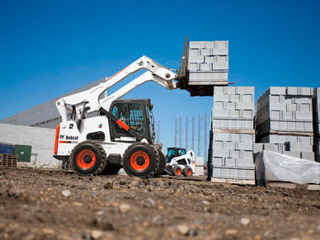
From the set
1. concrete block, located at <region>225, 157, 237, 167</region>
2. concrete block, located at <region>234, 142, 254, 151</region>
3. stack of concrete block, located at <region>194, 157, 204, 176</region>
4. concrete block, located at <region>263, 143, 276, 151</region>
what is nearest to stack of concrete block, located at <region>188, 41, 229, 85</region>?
concrete block, located at <region>234, 142, 254, 151</region>

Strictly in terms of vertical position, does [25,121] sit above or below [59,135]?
above

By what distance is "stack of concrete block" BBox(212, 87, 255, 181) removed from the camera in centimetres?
906

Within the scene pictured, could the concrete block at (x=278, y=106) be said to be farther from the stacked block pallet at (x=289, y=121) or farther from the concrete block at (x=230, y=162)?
the concrete block at (x=230, y=162)

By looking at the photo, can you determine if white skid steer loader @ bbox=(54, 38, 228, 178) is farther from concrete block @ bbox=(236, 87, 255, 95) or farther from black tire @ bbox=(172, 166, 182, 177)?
black tire @ bbox=(172, 166, 182, 177)

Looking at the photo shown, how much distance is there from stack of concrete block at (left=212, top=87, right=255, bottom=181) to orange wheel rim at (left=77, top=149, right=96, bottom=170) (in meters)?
3.77

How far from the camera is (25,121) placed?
4162cm

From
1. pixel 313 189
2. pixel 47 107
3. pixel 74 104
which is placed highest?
pixel 47 107

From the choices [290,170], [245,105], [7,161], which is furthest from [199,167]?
[290,170]

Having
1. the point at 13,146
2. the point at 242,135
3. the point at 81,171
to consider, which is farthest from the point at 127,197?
the point at 13,146

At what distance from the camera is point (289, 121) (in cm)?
923

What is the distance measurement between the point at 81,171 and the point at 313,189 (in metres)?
6.82

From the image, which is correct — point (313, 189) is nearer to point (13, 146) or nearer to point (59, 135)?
point (59, 135)

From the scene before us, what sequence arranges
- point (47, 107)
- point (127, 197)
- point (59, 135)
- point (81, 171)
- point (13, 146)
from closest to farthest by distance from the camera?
point (127, 197) < point (81, 171) < point (59, 135) < point (13, 146) < point (47, 107)

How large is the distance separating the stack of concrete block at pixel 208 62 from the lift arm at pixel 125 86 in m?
0.81
